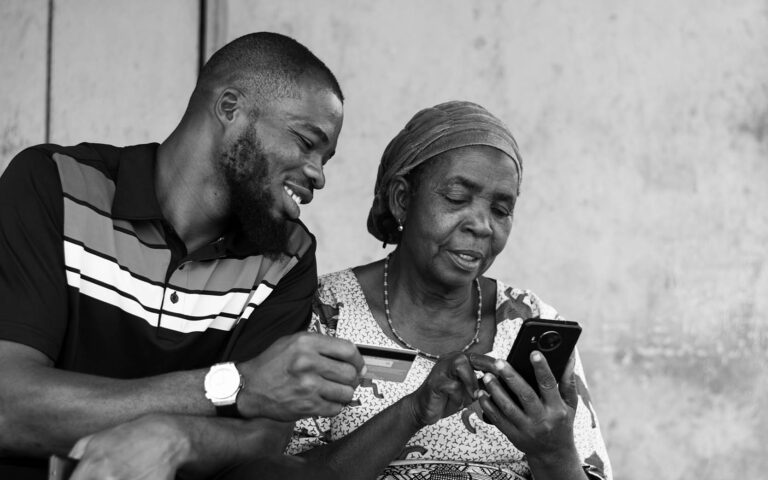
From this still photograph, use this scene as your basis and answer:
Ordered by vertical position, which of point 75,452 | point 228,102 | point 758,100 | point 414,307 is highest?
point 758,100

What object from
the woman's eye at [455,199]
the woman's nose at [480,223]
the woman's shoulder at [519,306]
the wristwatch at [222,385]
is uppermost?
the woman's eye at [455,199]

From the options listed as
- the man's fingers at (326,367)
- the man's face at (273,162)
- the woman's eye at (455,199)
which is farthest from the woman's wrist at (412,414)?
the woman's eye at (455,199)

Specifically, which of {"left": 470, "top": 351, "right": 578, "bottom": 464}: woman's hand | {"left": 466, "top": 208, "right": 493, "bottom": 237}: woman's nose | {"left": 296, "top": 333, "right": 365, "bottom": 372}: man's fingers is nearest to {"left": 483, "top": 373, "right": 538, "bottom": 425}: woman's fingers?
{"left": 470, "top": 351, "right": 578, "bottom": 464}: woman's hand

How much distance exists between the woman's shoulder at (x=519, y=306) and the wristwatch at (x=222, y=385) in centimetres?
128

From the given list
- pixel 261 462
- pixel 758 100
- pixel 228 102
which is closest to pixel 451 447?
pixel 261 462

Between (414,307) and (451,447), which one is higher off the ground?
(414,307)

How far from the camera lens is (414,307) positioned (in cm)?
355


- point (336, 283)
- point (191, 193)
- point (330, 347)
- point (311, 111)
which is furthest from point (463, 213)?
point (330, 347)

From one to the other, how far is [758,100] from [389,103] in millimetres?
1791

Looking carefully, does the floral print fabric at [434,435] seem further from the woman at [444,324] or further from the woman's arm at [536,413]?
the woman's arm at [536,413]

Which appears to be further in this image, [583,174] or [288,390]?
[583,174]

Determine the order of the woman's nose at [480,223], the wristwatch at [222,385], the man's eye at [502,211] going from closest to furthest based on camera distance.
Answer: the wristwatch at [222,385]
the woman's nose at [480,223]
the man's eye at [502,211]

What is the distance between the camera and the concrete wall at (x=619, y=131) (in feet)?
16.3

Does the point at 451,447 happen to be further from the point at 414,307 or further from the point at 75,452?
the point at 75,452
